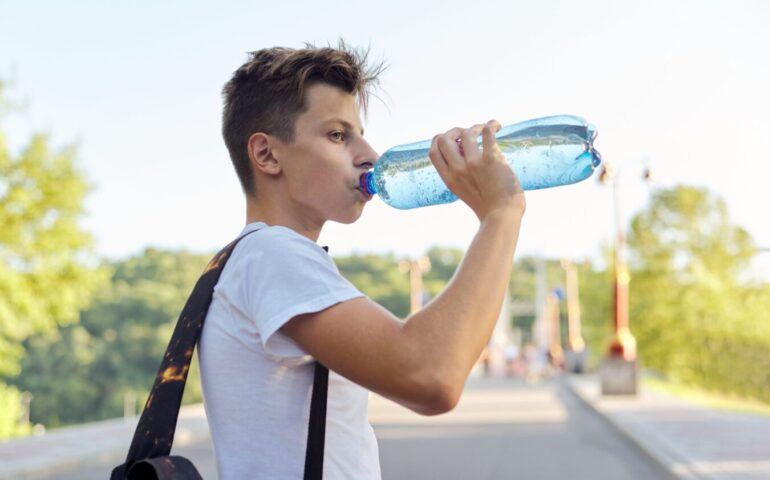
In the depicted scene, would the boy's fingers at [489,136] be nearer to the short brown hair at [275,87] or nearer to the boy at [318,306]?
the boy at [318,306]

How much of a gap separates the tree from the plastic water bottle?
27.5m

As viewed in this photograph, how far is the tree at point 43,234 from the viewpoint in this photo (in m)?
28.6

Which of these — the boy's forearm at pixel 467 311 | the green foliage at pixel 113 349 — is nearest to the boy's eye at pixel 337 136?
the boy's forearm at pixel 467 311

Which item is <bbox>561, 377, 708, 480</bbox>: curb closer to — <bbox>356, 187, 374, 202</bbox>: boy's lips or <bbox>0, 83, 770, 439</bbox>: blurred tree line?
<bbox>0, 83, 770, 439</bbox>: blurred tree line

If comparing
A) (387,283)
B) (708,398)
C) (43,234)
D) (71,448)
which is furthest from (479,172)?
(387,283)

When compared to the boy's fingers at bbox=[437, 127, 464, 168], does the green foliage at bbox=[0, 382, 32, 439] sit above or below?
below

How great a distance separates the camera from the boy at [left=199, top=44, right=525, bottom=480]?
157 centimetres

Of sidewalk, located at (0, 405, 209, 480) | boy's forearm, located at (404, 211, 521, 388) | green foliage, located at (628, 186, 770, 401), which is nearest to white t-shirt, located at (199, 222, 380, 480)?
boy's forearm, located at (404, 211, 521, 388)

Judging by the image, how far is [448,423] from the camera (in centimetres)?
2075

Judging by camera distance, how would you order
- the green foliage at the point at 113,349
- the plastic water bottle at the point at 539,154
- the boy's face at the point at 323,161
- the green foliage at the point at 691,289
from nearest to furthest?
1. the boy's face at the point at 323,161
2. the plastic water bottle at the point at 539,154
3. the green foliage at the point at 691,289
4. the green foliage at the point at 113,349

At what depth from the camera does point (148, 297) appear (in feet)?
222

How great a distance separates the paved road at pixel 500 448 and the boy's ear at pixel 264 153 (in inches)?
389

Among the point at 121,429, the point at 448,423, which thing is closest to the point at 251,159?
the point at 121,429

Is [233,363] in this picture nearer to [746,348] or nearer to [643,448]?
[643,448]
